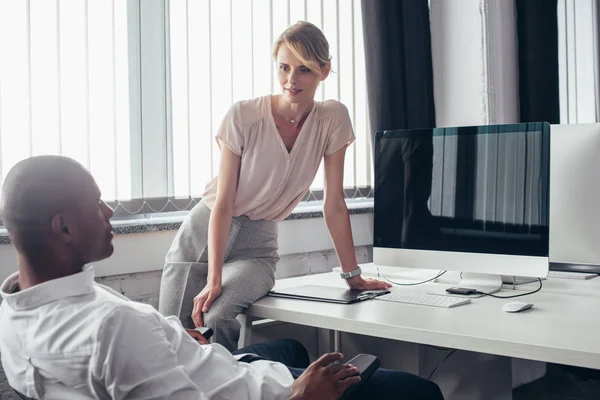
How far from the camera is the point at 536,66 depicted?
368 cm

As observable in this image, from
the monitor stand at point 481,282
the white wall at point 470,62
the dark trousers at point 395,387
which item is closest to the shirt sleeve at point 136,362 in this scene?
the dark trousers at point 395,387

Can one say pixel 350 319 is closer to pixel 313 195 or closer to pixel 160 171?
pixel 160 171

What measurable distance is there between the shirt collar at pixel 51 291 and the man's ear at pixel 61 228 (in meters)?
0.06

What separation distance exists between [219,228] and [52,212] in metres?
0.94

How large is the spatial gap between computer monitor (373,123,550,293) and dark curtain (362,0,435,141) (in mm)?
1034

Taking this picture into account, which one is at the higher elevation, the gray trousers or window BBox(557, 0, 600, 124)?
window BBox(557, 0, 600, 124)

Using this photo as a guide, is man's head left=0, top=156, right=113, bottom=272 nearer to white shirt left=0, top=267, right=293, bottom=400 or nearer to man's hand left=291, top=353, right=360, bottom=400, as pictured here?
white shirt left=0, top=267, right=293, bottom=400

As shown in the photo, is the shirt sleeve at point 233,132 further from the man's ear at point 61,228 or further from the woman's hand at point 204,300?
the man's ear at point 61,228

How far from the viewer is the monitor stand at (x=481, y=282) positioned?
6.46 ft

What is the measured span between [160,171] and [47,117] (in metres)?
0.45

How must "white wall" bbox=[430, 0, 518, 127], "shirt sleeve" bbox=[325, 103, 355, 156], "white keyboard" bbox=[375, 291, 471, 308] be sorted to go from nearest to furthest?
"white keyboard" bbox=[375, 291, 471, 308], "shirt sleeve" bbox=[325, 103, 355, 156], "white wall" bbox=[430, 0, 518, 127]

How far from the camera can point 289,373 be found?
136cm

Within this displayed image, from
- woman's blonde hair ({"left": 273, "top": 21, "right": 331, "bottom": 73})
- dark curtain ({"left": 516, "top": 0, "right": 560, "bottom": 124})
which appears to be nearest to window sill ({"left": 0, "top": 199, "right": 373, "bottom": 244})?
woman's blonde hair ({"left": 273, "top": 21, "right": 331, "bottom": 73})

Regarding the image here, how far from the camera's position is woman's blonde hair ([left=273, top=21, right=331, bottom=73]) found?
200 centimetres
